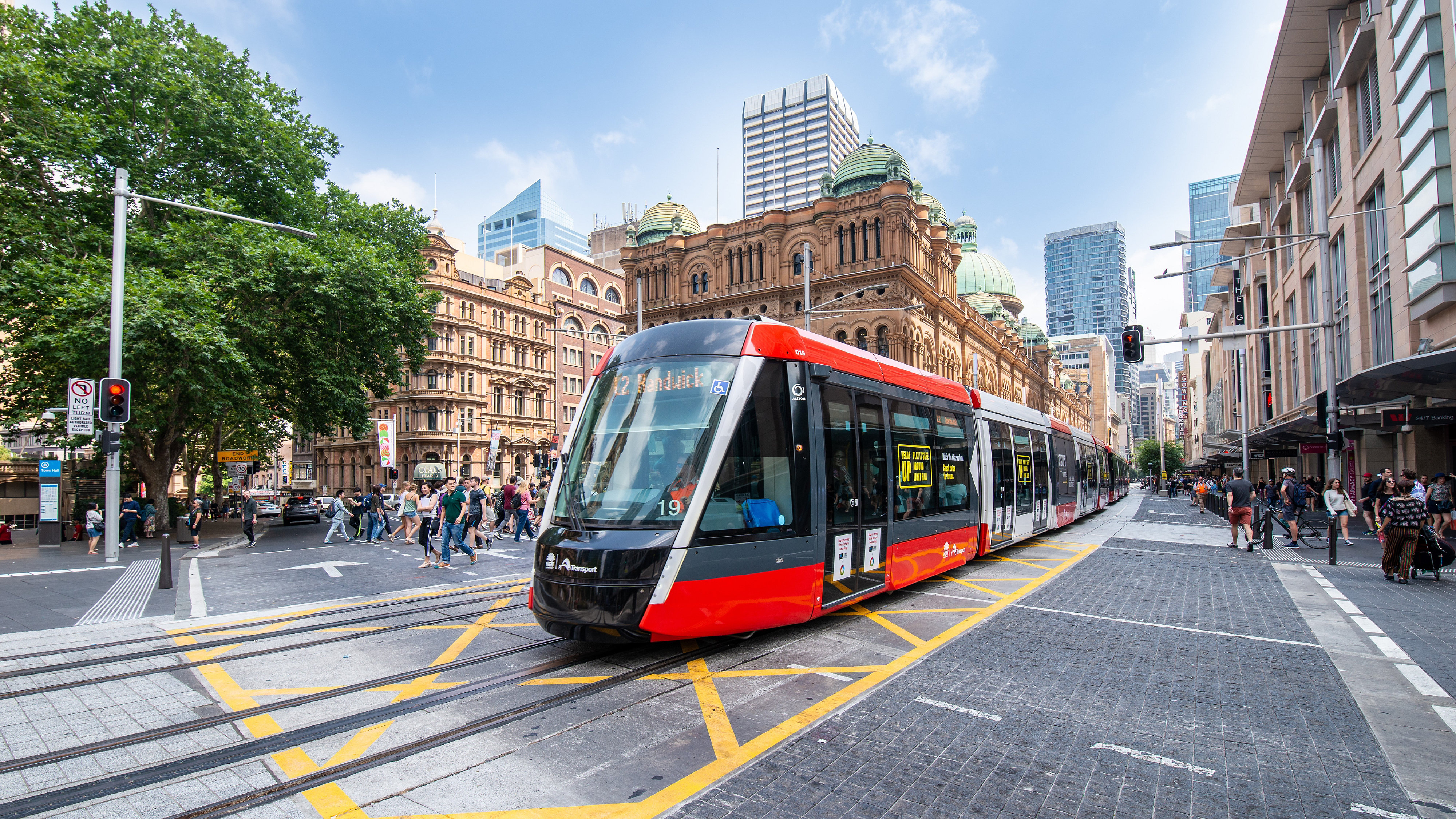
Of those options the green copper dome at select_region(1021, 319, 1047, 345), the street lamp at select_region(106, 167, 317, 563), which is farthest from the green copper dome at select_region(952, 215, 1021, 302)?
the street lamp at select_region(106, 167, 317, 563)

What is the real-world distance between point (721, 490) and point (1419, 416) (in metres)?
18.2

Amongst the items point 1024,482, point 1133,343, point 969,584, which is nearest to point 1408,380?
point 1133,343

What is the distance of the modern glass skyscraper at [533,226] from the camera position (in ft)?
447

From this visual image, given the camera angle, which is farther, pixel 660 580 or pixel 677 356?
pixel 677 356

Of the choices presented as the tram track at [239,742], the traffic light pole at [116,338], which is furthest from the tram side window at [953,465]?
the traffic light pole at [116,338]

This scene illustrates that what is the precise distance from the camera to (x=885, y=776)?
4.09 m

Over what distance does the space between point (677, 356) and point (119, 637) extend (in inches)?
278

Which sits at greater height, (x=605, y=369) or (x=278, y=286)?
(x=278, y=286)

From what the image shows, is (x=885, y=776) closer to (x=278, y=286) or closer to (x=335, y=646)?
(x=335, y=646)

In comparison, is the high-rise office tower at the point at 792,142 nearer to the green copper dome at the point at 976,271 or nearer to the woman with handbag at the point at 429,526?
the green copper dome at the point at 976,271

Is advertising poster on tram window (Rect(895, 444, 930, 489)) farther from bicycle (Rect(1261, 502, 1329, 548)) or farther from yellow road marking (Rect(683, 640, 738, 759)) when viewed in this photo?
bicycle (Rect(1261, 502, 1329, 548))

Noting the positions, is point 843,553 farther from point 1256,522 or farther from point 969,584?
point 1256,522

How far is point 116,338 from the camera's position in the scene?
1434cm

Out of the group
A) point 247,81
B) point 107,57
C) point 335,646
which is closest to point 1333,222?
point 335,646
